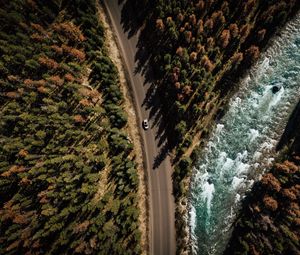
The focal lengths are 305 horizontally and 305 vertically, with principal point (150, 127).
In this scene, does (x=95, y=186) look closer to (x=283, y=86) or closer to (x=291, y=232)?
(x=291, y=232)

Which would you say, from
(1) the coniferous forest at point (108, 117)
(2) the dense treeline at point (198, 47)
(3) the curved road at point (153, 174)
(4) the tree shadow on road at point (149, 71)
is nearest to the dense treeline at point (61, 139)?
(1) the coniferous forest at point (108, 117)

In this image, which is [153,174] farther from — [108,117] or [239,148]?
[239,148]

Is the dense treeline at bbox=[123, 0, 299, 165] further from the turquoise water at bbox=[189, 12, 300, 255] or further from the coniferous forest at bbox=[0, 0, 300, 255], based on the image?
the turquoise water at bbox=[189, 12, 300, 255]

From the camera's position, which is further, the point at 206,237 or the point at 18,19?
the point at 206,237

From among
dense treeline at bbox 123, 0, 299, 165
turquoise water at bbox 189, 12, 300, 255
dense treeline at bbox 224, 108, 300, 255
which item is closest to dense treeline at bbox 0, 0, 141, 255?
dense treeline at bbox 123, 0, 299, 165

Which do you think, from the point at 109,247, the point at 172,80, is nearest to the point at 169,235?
the point at 109,247

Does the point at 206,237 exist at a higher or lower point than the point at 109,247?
higher

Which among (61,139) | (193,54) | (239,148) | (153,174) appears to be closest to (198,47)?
(193,54)
